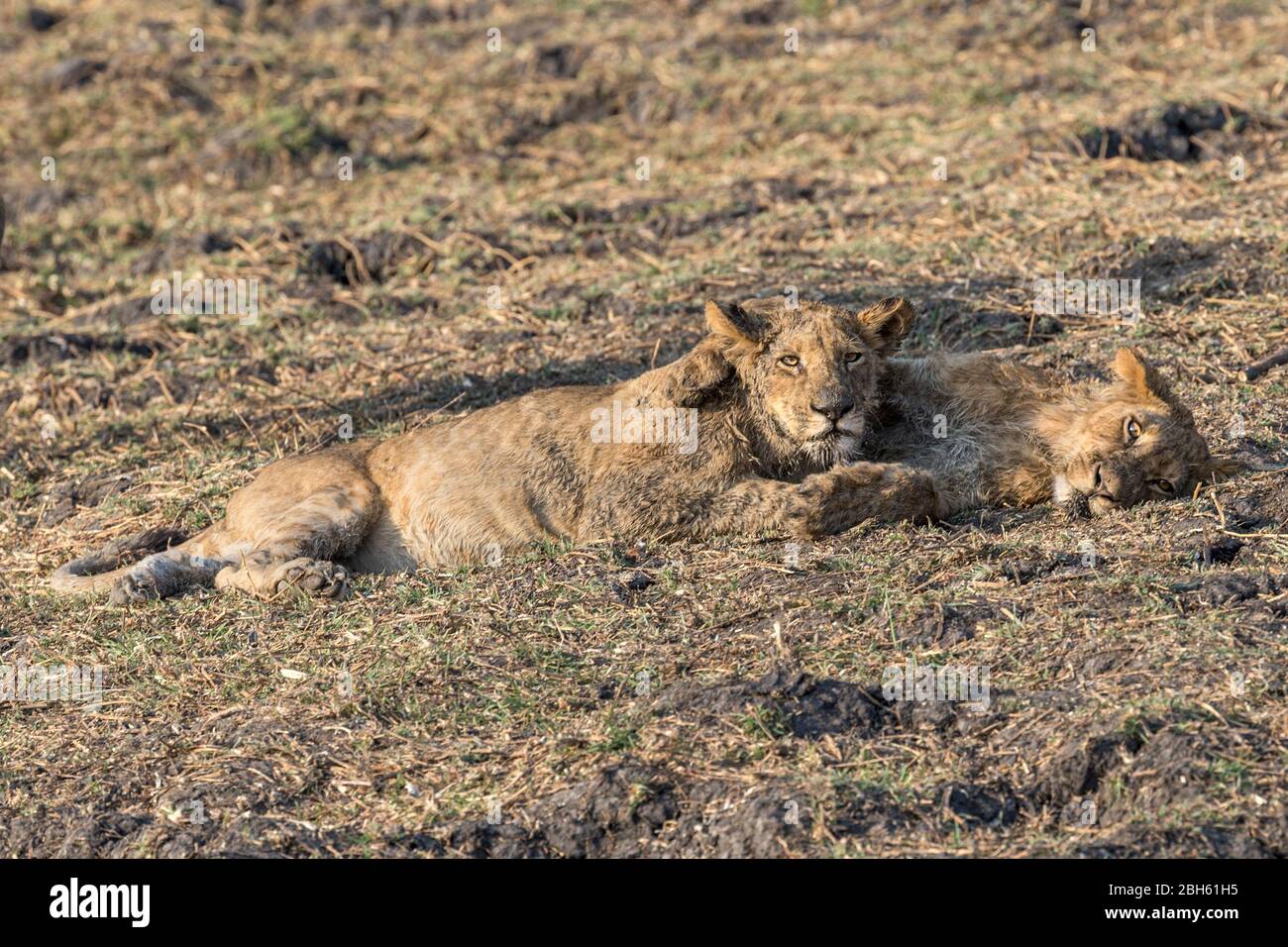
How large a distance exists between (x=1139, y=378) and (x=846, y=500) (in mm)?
1300

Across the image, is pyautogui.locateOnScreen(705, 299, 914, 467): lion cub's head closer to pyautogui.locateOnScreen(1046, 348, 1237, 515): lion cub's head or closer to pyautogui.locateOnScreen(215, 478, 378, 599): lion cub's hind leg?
pyautogui.locateOnScreen(1046, 348, 1237, 515): lion cub's head

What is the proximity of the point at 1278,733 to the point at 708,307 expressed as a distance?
2966mm

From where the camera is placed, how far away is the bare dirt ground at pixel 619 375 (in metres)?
5.12

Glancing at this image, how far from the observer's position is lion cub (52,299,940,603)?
22.2ft

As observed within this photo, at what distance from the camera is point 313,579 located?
6.86 m

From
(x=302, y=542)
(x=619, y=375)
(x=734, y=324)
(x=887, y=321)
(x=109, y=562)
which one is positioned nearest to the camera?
(x=734, y=324)

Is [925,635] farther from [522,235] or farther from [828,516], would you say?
[522,235]

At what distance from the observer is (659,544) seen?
6.84 meters

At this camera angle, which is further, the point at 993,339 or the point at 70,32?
the point at 70,32

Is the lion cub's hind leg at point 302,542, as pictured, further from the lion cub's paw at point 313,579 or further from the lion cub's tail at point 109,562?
the lion cub's tail at point 109,562

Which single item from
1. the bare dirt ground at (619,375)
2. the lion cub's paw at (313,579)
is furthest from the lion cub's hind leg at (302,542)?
the bare dirt ground at (619,375)

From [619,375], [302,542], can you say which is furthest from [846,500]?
[619,375]

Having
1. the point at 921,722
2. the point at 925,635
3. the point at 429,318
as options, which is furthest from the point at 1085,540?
the point at 429,318

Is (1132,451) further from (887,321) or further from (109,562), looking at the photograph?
(109,562)
